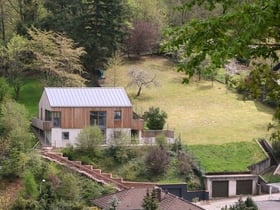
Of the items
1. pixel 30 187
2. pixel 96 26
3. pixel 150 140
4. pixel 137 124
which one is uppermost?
pixel 96 26

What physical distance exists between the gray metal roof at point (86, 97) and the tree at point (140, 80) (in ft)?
23.1

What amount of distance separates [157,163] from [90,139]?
356 centimetres

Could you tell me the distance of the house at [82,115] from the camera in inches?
1545

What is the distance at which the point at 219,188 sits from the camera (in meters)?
37.6

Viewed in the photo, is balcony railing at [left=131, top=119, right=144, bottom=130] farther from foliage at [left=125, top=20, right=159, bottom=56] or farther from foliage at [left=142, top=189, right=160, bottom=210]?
foliage at [left=125, top=20, right=159, bottom=56]

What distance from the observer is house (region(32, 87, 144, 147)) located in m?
39.2

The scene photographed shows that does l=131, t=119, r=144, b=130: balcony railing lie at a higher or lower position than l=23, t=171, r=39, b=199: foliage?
higher

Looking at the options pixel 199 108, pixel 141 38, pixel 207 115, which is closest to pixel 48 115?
pixel 207 115

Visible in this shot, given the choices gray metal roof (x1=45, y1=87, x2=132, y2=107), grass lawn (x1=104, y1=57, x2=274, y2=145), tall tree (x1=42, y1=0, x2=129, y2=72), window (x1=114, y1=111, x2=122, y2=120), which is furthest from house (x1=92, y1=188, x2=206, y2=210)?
tall tree (x1=42, y1=0, x2=129, y2=72)

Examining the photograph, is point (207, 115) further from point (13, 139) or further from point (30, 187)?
point (30, 187)

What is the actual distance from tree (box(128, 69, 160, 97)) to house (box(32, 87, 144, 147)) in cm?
761

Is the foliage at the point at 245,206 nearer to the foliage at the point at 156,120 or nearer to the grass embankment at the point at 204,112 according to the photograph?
the grass embankment at the point at 204,112

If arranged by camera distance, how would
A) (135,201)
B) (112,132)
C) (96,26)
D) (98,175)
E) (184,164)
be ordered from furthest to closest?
1. (96,26)
2. (112,132)
3. (184,164)
4. (98,175)
5. (135,201)

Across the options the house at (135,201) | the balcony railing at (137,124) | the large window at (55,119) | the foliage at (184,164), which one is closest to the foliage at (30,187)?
the house at (135,201)
